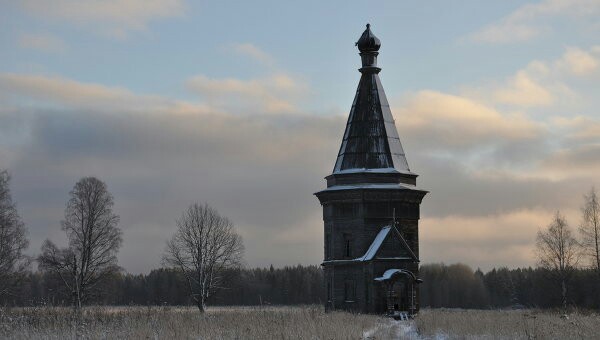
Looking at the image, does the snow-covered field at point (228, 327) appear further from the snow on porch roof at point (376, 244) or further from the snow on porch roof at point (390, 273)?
the snow on porch roof at point (376, 244)

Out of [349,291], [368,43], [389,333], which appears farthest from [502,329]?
[368,43]

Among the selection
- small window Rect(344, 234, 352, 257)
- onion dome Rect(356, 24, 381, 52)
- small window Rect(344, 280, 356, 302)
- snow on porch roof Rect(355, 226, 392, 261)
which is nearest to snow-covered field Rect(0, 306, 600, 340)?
snow on porch roof Rect(355, 226, 392, 261)

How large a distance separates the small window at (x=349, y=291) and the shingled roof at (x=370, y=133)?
16.9 feet

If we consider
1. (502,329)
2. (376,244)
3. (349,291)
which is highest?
(376,244)

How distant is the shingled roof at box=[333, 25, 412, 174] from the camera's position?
116ft

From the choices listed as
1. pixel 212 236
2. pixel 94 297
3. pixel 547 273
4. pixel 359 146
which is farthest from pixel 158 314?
pixel 547 273

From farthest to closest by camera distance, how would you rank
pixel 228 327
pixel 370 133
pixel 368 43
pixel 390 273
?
pixel 368 43 < pixel 370 133 < pixel 390 273 < pixel 228 327

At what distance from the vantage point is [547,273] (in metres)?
51.7

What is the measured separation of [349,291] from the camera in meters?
34.9

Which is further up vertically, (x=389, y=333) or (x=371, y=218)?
(x=371, y=218)

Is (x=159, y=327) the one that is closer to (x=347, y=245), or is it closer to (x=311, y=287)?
(x=347, y=245)

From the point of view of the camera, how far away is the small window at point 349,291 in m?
34.5

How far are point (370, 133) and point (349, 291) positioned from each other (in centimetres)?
735

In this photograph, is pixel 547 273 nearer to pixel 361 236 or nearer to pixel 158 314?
pixel 361 236
